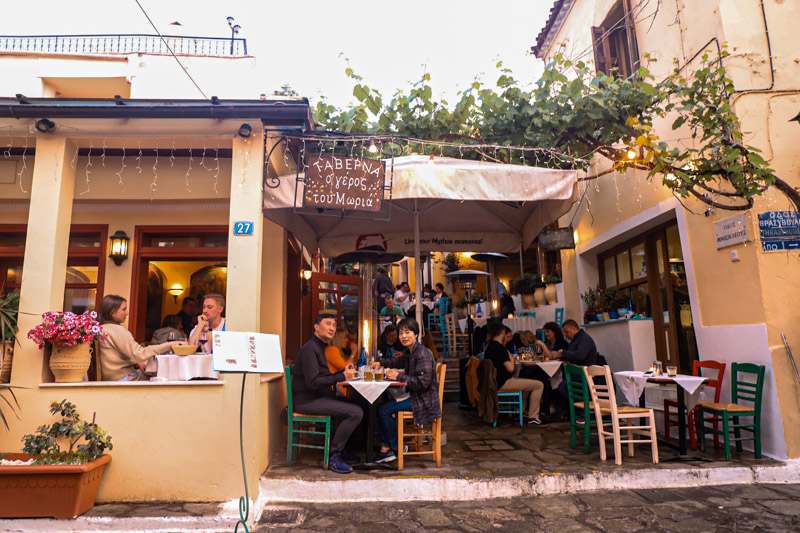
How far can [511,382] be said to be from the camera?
6.88 metres

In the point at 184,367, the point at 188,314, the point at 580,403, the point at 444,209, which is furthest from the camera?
the point at 188,314

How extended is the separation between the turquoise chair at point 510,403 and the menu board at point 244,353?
4228 mm

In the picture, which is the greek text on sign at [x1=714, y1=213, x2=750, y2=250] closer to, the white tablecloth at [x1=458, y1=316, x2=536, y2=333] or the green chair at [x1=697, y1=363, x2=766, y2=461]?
the green chair at [x1=697, y1=363, x2=766, y2=461]

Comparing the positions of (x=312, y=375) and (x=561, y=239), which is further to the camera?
(x=561, y=239)

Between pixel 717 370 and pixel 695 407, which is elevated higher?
pixel 717 370

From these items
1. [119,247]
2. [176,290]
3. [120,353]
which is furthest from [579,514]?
[176,290]

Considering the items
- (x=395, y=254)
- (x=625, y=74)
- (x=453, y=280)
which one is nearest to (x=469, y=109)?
(x=395, y=254)

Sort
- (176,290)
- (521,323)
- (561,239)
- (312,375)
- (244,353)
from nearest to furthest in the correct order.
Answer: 1. (244,353)
2. (312,375)
3. (561,239)
4. (176,290)
5. (521,323)

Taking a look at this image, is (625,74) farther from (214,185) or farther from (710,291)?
(214,185)

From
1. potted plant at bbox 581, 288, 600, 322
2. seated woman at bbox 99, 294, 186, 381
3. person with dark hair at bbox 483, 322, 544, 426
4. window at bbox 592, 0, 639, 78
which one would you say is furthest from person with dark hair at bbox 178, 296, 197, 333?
window at bbox 592, 0, 639, 78

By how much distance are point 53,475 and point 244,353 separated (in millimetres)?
→ 2159

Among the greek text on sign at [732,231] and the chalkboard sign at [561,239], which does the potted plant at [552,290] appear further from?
the greek text on sign at [732,231]

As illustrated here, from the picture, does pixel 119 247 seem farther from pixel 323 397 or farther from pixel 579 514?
pixel 579 514

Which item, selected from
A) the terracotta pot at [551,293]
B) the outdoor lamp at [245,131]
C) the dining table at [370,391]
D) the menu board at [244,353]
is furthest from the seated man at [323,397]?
the terracotta pot at [551,293]
